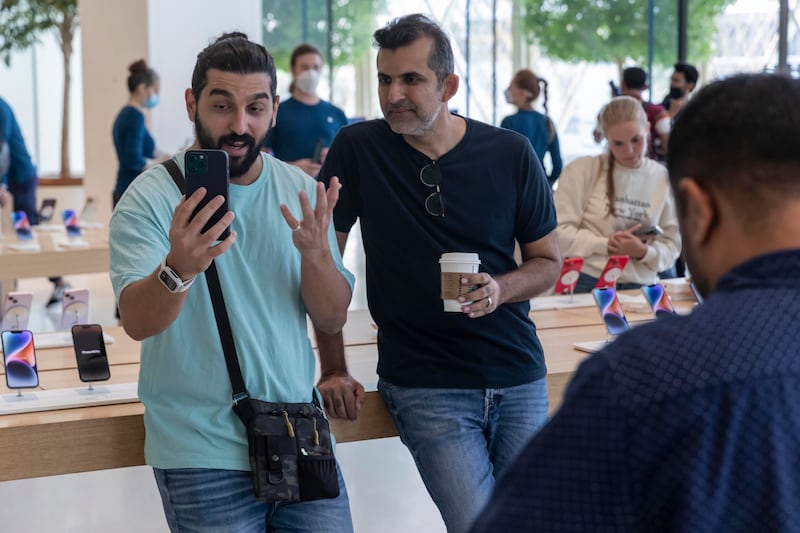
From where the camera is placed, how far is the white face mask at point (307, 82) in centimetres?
572

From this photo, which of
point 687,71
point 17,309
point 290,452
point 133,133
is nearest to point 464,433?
point 290,452

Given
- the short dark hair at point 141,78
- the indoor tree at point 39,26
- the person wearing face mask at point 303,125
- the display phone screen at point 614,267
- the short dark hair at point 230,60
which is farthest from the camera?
the indoor tree at point 39,26

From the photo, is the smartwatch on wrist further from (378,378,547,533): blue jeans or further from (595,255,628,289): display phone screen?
(595,255,628,289): display phone screen

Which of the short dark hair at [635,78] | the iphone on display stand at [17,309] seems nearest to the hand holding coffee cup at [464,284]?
the iphone on display stand at [17,309]

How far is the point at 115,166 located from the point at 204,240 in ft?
28.5

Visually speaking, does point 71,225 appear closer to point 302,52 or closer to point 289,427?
point 302,52

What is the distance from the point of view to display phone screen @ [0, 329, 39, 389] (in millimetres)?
2209

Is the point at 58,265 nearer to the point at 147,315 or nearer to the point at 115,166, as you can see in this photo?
the point at 147,315

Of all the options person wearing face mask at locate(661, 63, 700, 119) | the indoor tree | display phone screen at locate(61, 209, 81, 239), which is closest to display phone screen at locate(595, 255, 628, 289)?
display phone screen at locate(61, 209, 81, 239)

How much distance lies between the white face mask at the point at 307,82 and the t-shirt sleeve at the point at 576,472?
16.5ft

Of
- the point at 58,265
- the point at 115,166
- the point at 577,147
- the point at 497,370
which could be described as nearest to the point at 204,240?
the point at 497,370

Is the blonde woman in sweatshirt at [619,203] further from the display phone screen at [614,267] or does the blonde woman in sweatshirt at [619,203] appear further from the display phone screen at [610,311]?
the display phone screen at [610,311]

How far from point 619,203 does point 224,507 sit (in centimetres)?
233

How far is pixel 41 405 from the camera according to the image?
2133 millimetres
